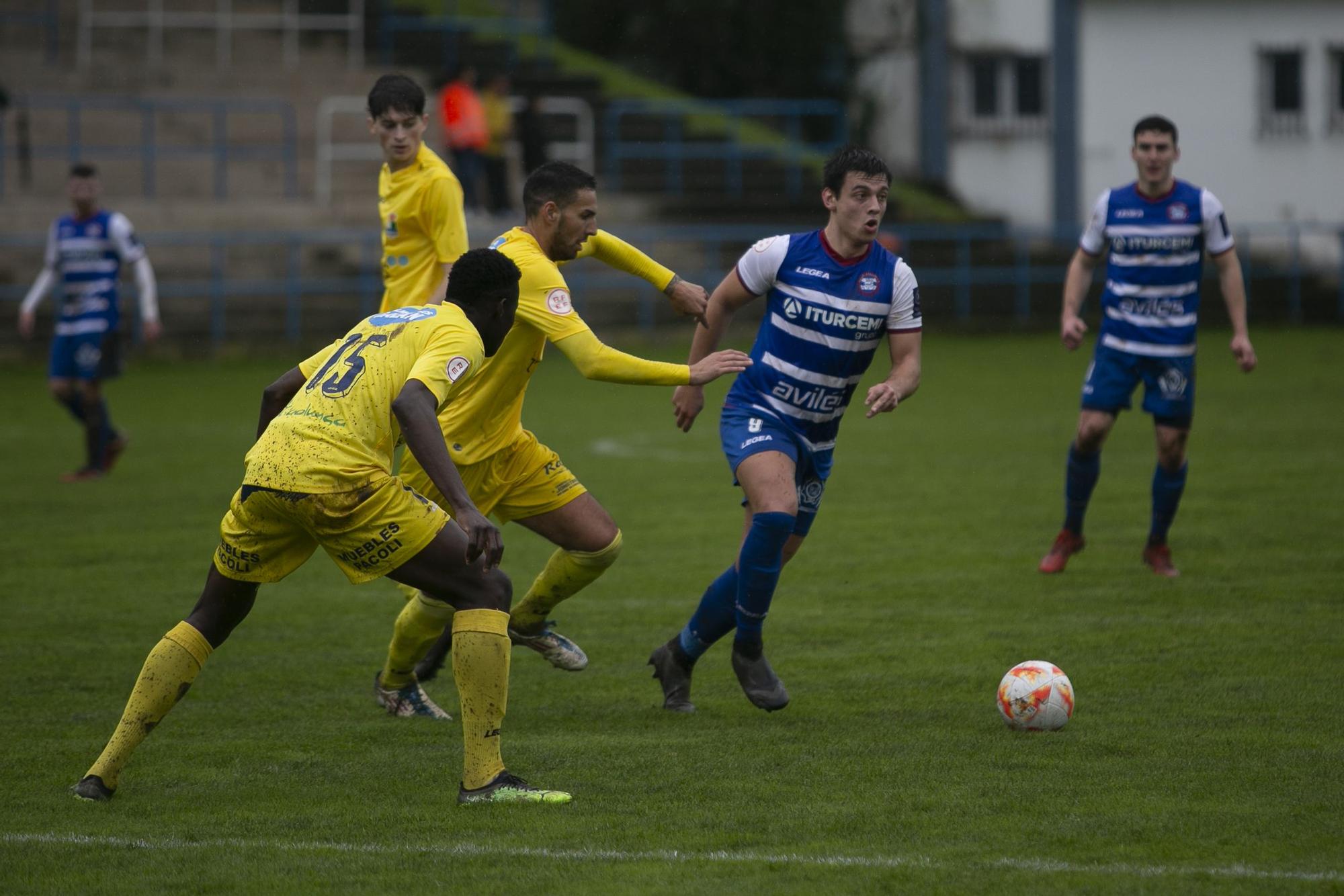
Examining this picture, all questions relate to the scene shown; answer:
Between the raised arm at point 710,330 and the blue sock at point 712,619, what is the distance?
0.61 metres

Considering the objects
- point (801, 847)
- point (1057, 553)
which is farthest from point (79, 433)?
point (801, 847)

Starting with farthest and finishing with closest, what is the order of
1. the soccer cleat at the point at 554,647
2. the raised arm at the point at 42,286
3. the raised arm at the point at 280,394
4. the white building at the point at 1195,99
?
the white building at the point at 1195,99 → the raised arm at the point at 42,286 → the soccer cleat at the point at 554,647 → the raised arm at the point at 280,394

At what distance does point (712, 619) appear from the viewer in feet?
21.6

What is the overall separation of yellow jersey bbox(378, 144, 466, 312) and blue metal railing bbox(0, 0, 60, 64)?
75.2ft

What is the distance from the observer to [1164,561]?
29.7ft

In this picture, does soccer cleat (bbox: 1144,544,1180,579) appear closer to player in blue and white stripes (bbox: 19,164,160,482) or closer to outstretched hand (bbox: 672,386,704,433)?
outstretched hand (bbox: 672,386,704,433)

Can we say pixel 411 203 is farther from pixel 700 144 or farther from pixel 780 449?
pixel 700 144

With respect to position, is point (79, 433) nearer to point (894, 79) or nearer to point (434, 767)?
point (434, 767)

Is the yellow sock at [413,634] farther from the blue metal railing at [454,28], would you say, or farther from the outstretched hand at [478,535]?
the blue metal railing at [454,28]

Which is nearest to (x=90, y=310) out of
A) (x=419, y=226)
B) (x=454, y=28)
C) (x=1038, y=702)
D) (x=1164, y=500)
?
(x=419, y=226)

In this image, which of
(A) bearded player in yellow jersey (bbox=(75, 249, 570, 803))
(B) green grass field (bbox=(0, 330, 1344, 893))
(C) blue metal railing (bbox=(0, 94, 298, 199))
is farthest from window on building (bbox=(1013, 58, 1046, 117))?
(A) bearded player in yellow jersey (bbox=(75, 249, 570, 803))

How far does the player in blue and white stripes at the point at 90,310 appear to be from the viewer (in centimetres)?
1360

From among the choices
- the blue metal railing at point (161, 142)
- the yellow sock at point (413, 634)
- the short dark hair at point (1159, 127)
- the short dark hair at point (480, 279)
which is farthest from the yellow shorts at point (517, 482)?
the blue metal railing at point (161, 142)

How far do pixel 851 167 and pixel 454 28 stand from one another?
25915 mm
